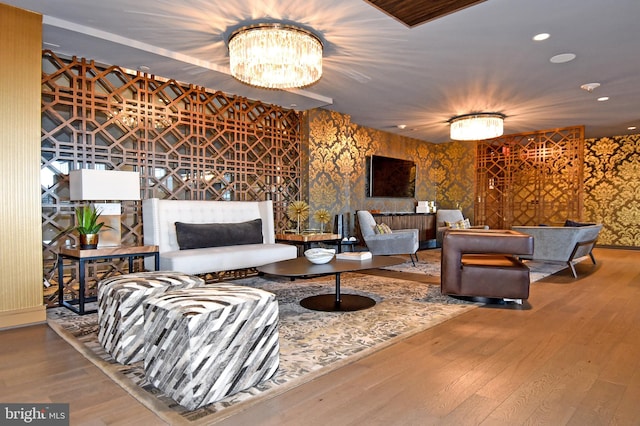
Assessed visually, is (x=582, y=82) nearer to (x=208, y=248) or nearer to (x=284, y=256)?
(x=284, y=256)

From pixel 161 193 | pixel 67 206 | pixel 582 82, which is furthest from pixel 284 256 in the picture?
pixel 582 82

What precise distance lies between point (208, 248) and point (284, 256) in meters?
0.91

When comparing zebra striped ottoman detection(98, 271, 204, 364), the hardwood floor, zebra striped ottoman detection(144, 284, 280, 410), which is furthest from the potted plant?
zebra striped ottoman detection(144, 284, 280, 410)

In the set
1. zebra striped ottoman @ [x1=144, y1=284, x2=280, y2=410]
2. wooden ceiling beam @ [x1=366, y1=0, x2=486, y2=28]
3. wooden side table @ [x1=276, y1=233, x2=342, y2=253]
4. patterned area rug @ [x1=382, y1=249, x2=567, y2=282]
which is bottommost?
patterned area rug @ [x1=382, y1=249, x2=567, y2=282]

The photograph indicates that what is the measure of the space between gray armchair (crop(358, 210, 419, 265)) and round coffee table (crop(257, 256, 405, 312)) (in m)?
2.23

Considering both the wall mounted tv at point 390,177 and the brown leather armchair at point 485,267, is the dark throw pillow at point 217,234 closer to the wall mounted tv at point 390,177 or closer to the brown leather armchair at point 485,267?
the brown leather armchair at point 485,267

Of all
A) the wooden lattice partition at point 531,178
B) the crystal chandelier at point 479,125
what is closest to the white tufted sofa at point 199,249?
the crystal chandelier at point 479,125

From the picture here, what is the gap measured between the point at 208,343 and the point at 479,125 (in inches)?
240

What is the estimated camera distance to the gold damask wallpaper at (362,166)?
246 inches

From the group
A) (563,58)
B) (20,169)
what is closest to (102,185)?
(20,169)

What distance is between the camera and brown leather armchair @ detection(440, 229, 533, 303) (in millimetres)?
3541

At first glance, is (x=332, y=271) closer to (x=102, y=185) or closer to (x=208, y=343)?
(x=208, y=343)

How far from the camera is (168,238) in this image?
4297 millimetres

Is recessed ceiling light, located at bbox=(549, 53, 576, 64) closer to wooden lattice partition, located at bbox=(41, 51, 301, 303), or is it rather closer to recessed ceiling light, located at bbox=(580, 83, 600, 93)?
recessed ceiling light, located at bbox=(580, 83, 600, 93)
